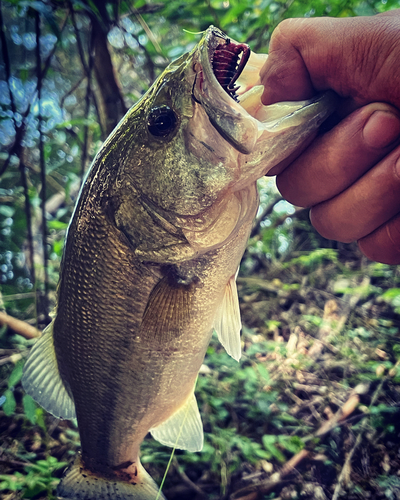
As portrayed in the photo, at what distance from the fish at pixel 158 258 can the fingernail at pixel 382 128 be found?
15 centimetres

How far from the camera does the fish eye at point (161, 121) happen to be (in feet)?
3.59

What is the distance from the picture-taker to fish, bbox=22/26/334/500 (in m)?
1.05

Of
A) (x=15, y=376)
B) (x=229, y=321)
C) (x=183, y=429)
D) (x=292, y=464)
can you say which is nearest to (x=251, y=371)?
(x=292, y=464)

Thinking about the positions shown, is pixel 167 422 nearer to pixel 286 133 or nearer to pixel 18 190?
pixel 286 133

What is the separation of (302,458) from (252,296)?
77.3 inches

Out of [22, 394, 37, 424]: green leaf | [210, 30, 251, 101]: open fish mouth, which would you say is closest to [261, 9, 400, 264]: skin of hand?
[210, 30, 251, 101]: open fish mouth

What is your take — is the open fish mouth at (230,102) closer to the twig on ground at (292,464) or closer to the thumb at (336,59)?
the thumb at (336,59)

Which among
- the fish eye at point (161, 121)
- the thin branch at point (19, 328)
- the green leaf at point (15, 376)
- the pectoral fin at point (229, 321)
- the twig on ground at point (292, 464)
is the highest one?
the fish eye at point (161, 121)

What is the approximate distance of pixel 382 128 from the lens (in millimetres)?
1006

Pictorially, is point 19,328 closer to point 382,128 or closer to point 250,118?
point 250,118

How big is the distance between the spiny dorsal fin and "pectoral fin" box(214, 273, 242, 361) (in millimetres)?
820

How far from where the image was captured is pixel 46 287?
2730 mm

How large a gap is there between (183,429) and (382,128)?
1.57 metres

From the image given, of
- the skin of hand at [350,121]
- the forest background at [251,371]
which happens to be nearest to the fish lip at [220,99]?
the skin of hand at [350,121]
